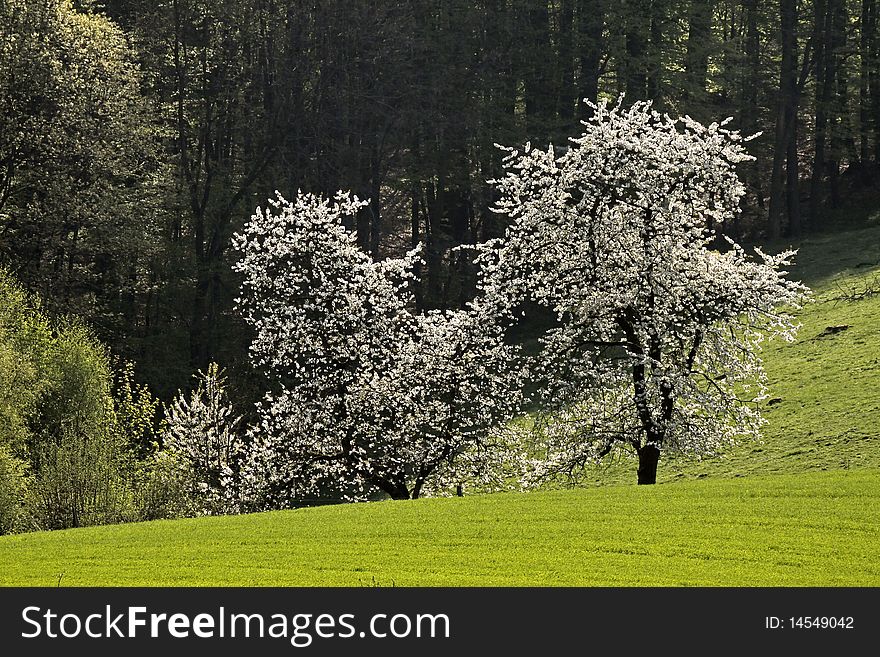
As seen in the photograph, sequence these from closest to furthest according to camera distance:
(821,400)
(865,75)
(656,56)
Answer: (821,400) → (656,56) → (865,75)

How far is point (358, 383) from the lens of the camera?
106 ft

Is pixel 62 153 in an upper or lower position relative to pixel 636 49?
lower

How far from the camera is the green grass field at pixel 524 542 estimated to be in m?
16.3

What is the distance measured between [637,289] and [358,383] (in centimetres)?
880

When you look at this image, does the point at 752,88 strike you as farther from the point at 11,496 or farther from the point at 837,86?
the point at 11,496

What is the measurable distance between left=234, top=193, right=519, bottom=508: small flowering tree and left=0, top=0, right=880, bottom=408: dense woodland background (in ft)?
61.6

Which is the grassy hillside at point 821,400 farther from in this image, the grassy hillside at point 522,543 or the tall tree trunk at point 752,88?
the tall tree trunk at point 752,88

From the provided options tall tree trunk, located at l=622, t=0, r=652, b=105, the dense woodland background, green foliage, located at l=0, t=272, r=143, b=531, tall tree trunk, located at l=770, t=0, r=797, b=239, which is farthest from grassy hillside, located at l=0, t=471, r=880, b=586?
tall tree trunk, located at l=622, t=0, r=652, b=105

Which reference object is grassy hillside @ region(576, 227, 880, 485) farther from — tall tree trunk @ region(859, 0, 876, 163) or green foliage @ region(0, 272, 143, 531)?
tall tree trunk @ region(859, 0, 876, 163)

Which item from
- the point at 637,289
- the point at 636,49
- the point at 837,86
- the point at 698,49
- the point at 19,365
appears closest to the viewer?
the point at 637,289

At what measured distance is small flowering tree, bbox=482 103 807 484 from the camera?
28234 millimetres

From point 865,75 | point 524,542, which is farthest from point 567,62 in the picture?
point 524,542

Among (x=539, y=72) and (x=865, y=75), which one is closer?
(x=865, y=75)
